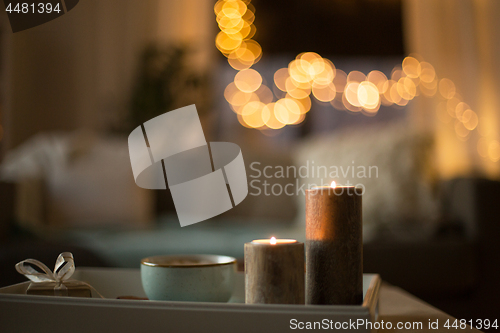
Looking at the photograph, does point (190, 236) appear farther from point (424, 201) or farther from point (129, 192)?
point (424, 201)

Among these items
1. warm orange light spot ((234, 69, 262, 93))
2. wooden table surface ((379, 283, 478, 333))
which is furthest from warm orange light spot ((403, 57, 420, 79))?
wooden table surface ((379, 283, 478, 333))

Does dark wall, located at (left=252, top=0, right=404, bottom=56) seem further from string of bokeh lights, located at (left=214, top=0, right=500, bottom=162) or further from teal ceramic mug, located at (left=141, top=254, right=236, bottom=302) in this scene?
teal ceramic mug, located at (left=141, top=254, right=236, bottom=302)

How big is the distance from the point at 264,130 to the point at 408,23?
143 centimetres

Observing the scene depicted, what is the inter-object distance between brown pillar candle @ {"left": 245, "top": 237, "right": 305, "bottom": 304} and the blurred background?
1093 millimetres

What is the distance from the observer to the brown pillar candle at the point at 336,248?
0.49m

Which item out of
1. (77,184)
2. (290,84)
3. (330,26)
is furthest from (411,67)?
(77,184)

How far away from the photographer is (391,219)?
5.90 feet

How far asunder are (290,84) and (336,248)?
9.96ft

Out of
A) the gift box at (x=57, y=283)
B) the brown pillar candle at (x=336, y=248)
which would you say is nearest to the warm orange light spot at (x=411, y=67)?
the brown pillar candle at (x=336, y=248)

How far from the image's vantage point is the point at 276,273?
461 millimetres

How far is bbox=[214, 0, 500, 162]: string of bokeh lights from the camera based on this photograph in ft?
11.1

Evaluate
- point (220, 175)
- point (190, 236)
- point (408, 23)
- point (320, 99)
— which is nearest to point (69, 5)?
point (190, 236)

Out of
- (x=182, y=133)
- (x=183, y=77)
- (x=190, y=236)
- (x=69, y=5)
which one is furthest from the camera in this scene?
(x=183, y=77)

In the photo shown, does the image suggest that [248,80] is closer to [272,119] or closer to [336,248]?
[272,119]
